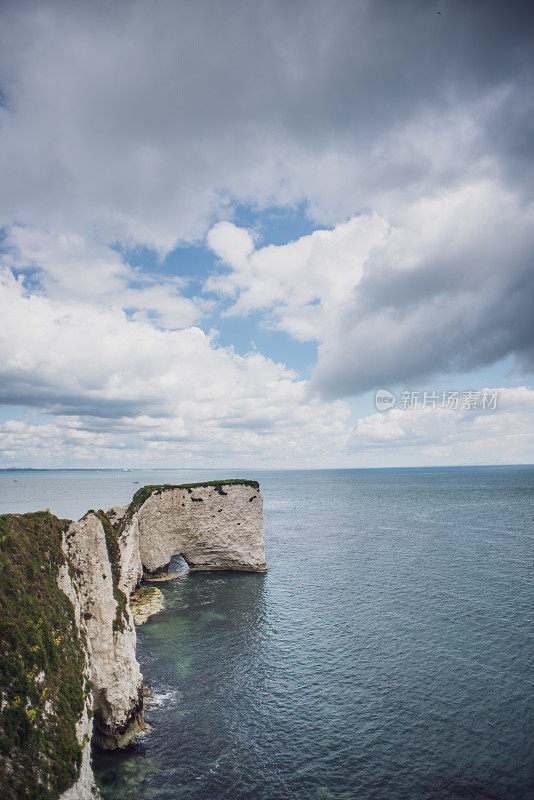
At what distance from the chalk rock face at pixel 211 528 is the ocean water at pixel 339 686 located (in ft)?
9.20

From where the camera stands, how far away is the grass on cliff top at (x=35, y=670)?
1290 cm

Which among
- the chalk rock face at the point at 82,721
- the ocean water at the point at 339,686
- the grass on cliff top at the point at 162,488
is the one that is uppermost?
the grass on cliff top at the point at 162,488

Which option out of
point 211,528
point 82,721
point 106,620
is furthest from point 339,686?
point 211,528

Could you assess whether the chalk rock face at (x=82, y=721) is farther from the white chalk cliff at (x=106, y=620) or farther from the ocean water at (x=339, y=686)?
the ocean water at (x=339, y=686)

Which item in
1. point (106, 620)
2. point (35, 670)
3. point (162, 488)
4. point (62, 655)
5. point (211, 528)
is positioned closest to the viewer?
point (35, 670)

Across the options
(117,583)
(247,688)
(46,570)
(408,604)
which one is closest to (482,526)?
(408,604)

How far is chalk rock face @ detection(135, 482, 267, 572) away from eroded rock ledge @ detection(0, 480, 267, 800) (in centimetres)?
1733

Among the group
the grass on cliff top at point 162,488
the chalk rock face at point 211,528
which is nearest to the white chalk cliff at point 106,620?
the grass on cliff top at point 162,488

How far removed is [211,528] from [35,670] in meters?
38.1

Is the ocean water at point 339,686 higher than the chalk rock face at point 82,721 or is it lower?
lower

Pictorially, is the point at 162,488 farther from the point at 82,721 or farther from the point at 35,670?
the point at 35,670

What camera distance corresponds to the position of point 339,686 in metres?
27.0

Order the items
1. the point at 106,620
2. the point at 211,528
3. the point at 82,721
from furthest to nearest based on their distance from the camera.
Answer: the point at 211,528
the point at 106,620
the point at 82,721

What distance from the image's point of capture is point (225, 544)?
52688 mm
